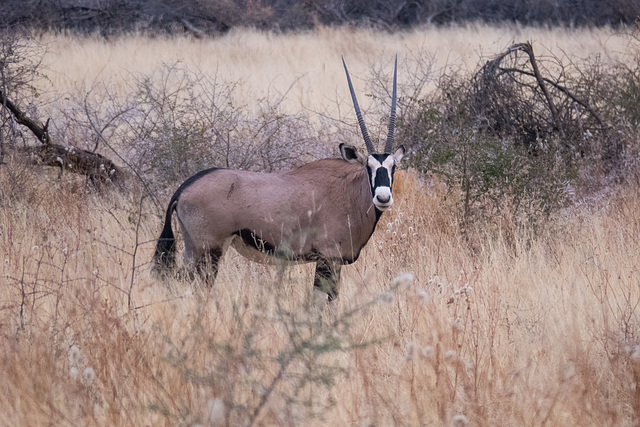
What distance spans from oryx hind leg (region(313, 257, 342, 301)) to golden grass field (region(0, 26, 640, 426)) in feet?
0.38

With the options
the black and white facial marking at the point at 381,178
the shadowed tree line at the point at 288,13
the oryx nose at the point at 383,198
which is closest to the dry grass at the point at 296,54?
the shadowed tree line at the point at 288,13

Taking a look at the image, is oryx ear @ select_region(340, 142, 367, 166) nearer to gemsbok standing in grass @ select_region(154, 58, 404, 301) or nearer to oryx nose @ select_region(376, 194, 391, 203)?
gemsbok standing in grass @ select_region(154, 58, 404, 301)

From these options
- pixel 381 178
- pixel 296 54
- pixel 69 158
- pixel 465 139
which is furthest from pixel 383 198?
pixel 296 54

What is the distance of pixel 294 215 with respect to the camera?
465cm

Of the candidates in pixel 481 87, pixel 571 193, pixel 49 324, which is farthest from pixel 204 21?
pixel 49 324

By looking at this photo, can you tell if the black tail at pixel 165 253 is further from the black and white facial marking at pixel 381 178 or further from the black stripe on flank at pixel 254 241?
the black and white facial marking at pixel 381 178

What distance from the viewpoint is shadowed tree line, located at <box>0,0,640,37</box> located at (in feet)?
65.5

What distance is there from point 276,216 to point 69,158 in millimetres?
3708

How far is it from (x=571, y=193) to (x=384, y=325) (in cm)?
328

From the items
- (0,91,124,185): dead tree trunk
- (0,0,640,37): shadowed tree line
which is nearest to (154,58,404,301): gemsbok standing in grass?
(0,91,124,185): dead tree trunk

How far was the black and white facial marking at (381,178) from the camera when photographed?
4398 mm

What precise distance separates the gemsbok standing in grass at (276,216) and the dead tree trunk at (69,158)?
10.1 feet

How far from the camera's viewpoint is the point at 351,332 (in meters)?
3.94

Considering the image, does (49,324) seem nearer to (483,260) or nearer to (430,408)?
(430,408)
